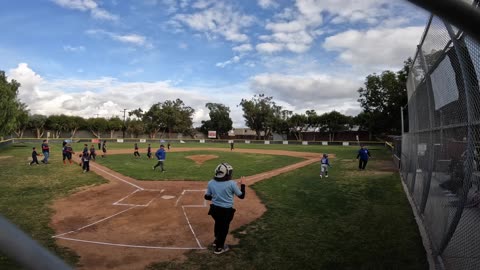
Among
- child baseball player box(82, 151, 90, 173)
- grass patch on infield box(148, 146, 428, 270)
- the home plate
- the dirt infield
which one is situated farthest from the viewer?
child baseball player box(82, 151, 90, 173)

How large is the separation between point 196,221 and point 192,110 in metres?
89.0

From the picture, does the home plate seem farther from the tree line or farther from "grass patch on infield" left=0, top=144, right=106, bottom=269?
the tree line

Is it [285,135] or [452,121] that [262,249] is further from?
[285,135]

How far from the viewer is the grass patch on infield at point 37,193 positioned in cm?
831

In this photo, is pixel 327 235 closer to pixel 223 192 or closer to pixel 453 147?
pixel 223 192

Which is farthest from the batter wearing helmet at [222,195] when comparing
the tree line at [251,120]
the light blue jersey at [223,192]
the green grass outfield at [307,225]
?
the tree line at [251,120]

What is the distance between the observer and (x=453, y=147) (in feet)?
21.6

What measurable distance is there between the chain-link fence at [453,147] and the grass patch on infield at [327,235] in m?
0.76

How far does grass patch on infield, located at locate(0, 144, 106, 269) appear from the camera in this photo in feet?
27.3

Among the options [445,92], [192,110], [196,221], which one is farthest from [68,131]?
[445,92]

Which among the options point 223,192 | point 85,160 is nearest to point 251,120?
point 85,160

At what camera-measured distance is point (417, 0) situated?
1.22 metres

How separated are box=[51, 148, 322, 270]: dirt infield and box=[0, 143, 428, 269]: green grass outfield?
0.41 metres

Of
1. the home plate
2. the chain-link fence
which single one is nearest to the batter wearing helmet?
the chain-link fence
